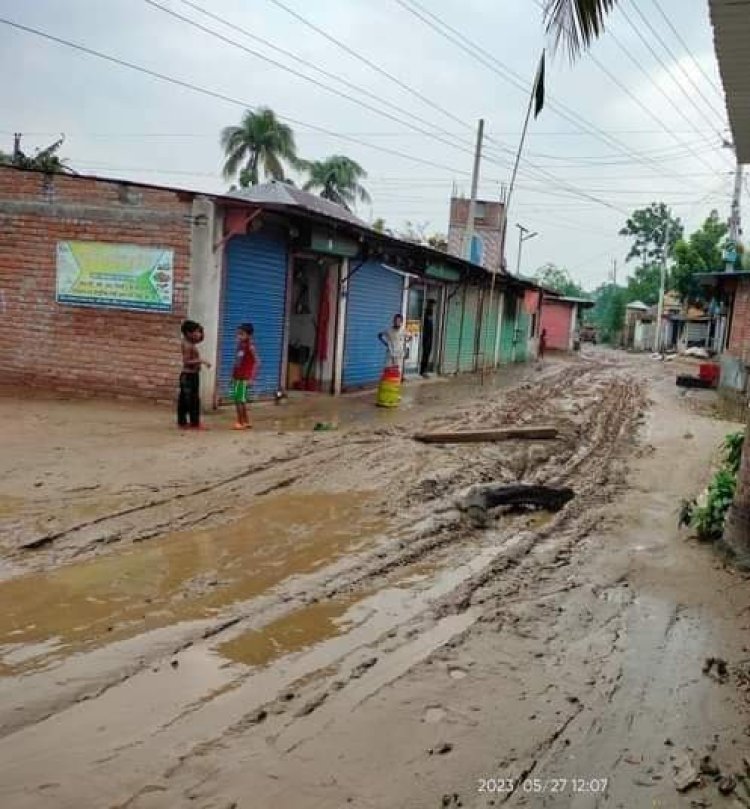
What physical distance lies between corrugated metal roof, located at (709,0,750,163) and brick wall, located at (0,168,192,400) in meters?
8.24

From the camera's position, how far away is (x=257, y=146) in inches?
1471

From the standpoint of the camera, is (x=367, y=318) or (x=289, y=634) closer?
(x=289, y=634)

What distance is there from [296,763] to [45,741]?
3.21 feet

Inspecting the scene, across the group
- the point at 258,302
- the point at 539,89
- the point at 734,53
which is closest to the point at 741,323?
the point at 258,302

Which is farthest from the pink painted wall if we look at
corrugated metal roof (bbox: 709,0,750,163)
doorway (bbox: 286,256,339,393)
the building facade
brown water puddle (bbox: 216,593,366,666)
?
brown water puddle (bbox: 216,593,366,666)

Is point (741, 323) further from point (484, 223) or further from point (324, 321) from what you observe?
point (484, 223)

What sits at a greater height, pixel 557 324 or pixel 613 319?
pixel 613 319

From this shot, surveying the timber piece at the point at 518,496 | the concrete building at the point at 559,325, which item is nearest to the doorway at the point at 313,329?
the timber piece at the point at 518,496

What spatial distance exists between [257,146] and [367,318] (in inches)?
891

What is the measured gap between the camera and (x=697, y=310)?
49.7m

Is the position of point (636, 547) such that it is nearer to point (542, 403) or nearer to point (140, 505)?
point (140, 505)

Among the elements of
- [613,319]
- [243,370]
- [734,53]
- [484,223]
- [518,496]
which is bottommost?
[518,496]

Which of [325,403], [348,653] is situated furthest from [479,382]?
[348,653]

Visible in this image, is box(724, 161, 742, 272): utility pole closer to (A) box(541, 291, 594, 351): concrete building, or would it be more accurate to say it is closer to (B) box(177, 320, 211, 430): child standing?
(A) box(541, 291, 594, 351): concrete building
